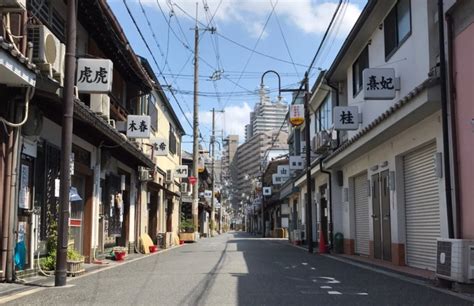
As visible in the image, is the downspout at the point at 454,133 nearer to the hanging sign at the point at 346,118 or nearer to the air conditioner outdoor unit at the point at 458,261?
the air conditioner outdoor unit at the point at 458,261

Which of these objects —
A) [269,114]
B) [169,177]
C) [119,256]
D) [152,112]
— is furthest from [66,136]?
[269,114]

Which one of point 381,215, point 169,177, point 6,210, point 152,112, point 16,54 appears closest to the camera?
point 16,54

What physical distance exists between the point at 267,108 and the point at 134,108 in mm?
15792

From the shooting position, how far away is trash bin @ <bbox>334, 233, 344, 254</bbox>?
23.6 meters

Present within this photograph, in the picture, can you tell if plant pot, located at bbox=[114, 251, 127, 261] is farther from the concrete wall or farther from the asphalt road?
the concrete wall

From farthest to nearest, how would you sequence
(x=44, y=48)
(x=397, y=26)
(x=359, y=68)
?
(x=359, y=68) < (x=397, y=26) < (x=44, y=48)

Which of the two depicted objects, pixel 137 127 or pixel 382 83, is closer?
pixel 382 83

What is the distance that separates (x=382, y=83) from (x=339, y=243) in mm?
10093

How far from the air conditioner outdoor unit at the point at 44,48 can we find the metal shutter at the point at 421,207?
29.6 ft

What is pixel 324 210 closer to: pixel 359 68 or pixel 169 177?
pixel 359 68

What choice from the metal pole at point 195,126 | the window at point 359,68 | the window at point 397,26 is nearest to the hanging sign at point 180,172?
the metal pole at point 195,126

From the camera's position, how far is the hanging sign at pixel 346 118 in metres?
19.1

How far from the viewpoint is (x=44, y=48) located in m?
11.0

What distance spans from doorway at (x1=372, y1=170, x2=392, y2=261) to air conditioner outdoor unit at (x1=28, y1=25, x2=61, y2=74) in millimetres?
10389
